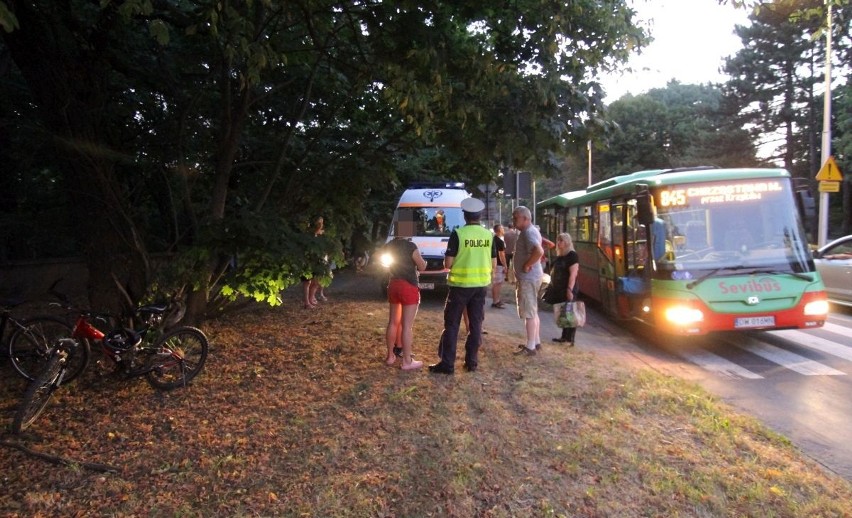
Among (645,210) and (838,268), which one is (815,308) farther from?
(838,268)

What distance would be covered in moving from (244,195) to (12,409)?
13.2 ft

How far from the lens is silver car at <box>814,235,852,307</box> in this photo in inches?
439

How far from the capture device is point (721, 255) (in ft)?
25.1

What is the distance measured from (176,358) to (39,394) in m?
1.08

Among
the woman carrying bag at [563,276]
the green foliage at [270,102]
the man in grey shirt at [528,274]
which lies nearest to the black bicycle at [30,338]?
the green foliage at [270,102]

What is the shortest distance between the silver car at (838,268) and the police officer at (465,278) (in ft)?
29.1

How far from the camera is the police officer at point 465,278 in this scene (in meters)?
5.89

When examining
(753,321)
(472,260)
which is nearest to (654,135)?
(753,321)

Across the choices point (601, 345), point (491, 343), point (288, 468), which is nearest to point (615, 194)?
point (601, 345)

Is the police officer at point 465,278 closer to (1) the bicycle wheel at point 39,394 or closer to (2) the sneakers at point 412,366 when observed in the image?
(2) the sneakers at point 412,366

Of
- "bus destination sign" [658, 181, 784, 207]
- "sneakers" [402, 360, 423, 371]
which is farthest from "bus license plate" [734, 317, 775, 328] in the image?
"sneakers" [402, 360, 423, 371]

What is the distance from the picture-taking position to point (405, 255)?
19.6 ft

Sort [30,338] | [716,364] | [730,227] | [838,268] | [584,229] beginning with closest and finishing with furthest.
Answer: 1. [30,338]
2. [716,364]
3. [730,227]
4. [838,268]
5. [584,229]

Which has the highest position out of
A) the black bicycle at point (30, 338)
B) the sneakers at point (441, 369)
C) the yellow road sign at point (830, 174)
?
the yellow road sign at point (830, 174)
